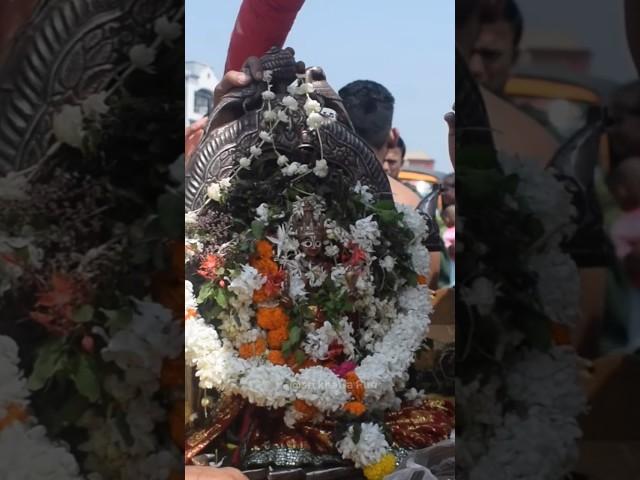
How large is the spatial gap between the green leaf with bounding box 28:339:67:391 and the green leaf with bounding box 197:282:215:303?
2025 millimetres

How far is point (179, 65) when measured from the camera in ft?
5.50

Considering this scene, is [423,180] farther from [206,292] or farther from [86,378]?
[86,378]

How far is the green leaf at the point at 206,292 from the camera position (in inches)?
147

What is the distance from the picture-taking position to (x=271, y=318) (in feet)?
12.1

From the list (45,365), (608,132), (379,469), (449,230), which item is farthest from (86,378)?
(449,230)

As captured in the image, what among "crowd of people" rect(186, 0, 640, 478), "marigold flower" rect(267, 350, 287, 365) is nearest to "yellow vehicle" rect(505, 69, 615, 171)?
"crowd of people" rect(186, 0, 640, 478)

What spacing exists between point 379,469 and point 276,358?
27.1 inches

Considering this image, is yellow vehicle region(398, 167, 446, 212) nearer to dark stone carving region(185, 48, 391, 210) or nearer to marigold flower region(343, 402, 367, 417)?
dark stone carving region(185, 48, 391, 210)

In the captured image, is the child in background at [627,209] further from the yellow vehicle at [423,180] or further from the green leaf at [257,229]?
the yellow vehicle at [423,180]

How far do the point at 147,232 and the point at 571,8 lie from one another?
3.31 feet

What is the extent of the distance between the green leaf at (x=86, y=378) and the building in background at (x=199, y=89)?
2471 mm

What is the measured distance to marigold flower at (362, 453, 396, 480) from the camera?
366 centimetres

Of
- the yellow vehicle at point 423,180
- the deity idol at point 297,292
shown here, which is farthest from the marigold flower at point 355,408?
the yellow vehicle at point 423,180

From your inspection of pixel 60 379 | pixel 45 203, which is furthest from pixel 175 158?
pixel 60 379
